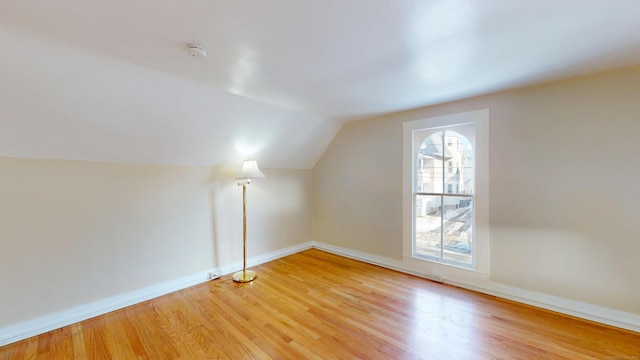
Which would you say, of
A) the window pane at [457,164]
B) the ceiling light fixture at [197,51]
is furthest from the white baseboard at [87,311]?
the window pane at [457,164]

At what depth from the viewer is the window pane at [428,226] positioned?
307 cm

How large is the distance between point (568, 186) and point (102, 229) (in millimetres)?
4455

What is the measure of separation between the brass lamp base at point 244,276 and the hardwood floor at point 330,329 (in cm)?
17

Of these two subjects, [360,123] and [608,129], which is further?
[360,123]

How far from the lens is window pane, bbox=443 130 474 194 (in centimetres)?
282

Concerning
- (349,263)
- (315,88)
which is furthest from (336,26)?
(349,263)

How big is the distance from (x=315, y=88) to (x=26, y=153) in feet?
8.29

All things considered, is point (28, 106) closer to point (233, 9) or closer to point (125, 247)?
point (125, 247)

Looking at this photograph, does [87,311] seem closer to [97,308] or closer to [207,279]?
[97,308]

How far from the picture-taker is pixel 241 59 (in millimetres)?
1777

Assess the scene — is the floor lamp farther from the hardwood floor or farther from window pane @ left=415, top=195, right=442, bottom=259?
window pane @ left=415, top=195, right=442, bottom=259

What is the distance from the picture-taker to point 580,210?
219 cm

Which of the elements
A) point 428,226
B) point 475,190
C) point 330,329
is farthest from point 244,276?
point 475,190

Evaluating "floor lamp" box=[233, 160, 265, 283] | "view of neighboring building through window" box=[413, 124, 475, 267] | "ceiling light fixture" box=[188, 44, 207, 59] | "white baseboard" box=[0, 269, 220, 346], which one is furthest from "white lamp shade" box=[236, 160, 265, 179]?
"view of neighboring building through window" box=[413, 124, 475, 267]
